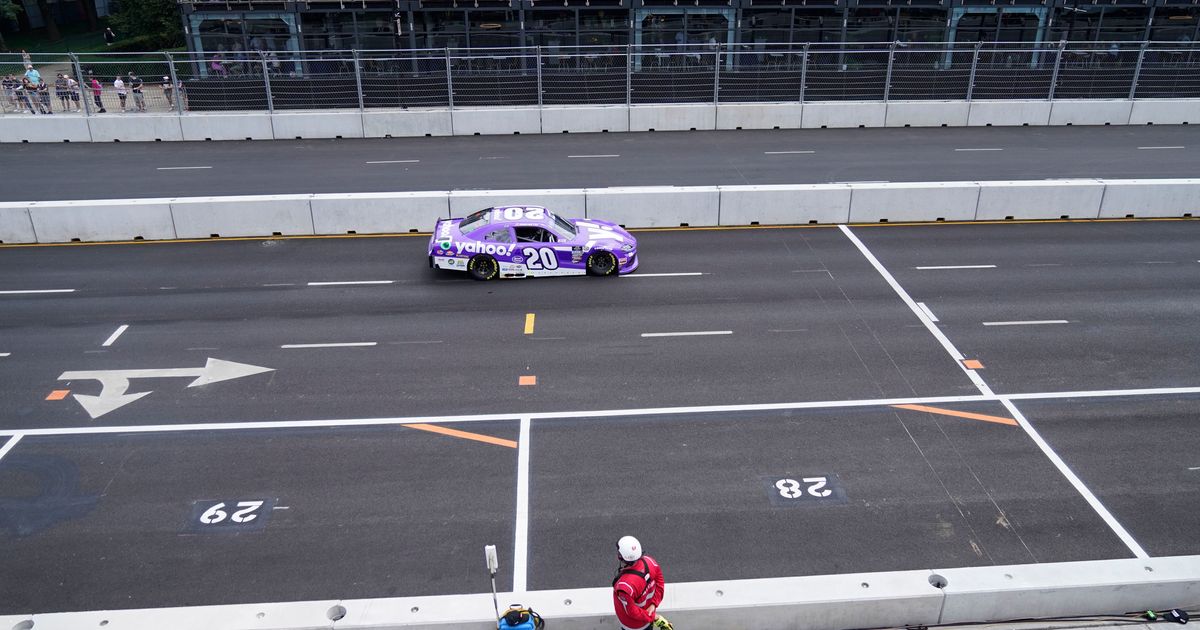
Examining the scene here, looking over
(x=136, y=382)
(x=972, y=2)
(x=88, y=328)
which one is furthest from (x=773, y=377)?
(x=972, y=2)

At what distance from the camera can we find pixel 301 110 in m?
27.2

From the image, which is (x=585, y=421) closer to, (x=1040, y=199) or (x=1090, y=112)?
(x=1040, y=199)

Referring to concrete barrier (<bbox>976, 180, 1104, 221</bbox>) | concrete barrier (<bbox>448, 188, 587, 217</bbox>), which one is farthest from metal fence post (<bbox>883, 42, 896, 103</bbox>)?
concrete barrier (<bbox>448, 188, 587, 217</bbox>)

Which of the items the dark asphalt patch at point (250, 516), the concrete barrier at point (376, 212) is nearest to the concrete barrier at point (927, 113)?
the concrete barrier at point (376, 212)

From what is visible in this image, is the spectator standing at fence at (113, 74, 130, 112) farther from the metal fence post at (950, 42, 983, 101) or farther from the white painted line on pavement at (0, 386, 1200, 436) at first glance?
the metal fence post at (950, 42, 983, 101)

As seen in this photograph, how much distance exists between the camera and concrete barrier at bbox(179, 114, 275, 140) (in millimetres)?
26609

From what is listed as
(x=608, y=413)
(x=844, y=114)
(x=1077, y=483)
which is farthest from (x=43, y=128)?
(x=1077, y=483)

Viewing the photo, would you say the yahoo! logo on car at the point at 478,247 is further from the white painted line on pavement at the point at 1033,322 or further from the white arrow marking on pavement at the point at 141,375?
the white painted line on pavement at the point at 1033,322

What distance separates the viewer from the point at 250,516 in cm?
910

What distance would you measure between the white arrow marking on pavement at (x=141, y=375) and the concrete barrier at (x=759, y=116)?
1940 cm

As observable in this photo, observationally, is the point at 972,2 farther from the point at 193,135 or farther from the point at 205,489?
the point at 205,489

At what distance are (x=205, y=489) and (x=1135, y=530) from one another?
407 inches

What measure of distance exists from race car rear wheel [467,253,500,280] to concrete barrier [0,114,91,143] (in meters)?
18.6

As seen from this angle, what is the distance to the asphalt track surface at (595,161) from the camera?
2150cm
